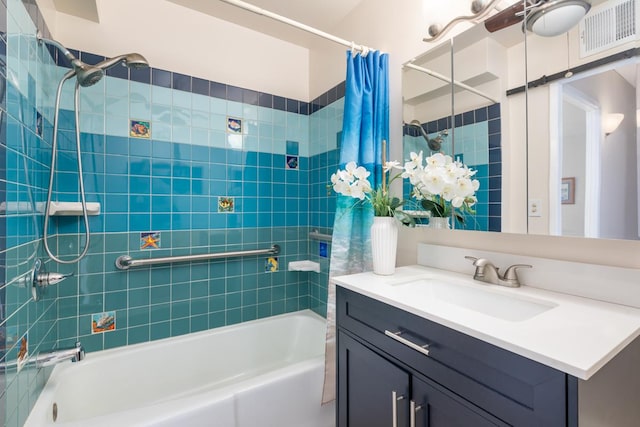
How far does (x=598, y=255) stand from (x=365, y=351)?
788mm

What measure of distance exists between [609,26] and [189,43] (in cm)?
203

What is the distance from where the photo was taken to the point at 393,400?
89cm

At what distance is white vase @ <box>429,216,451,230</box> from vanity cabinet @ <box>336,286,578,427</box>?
54 cm

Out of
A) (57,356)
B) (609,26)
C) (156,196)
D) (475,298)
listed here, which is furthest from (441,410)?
(156,196)

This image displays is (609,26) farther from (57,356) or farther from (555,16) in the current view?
(57,356)

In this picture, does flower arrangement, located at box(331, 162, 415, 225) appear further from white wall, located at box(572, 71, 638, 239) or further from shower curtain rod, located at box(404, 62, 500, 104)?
white wall, located at box(572, 71, 638, 239)

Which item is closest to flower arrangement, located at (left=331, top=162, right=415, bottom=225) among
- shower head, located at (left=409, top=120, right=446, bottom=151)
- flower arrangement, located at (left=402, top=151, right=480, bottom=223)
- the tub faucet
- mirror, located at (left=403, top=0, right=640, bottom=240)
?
flower arrangement, located at (left=402, top=151, right=480, bottom=223)

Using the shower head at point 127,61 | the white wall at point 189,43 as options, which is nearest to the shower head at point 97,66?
the shower head at point 127,61

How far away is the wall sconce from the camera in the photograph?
82 cm

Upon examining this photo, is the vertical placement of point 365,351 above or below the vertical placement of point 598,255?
below

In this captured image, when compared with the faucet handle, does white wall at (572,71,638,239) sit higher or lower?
higher

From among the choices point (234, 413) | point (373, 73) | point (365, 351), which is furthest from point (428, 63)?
point (234, 413)

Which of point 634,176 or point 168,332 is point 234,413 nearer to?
point 168,332

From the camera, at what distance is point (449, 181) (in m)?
1.12
